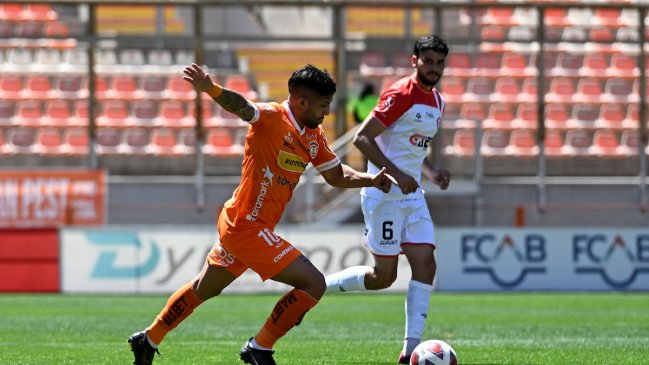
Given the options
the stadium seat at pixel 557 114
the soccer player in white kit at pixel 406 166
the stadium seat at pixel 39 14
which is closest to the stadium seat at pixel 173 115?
the stadium seat at pixel 39 14

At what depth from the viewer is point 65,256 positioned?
748 inches

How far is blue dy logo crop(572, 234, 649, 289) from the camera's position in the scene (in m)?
19.5

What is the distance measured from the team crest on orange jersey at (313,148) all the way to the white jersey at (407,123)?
68.8 inches

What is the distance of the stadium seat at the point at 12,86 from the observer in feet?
79.5

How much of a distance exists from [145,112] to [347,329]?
1283cm

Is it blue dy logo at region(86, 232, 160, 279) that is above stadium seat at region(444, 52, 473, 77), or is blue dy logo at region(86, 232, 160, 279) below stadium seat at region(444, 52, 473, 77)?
below

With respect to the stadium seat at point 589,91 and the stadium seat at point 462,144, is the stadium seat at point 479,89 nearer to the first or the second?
the stadium seat at point 589,91

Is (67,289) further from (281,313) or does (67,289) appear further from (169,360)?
(281,313)

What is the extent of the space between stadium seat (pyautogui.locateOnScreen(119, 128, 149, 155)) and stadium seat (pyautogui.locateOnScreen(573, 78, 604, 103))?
8174 millimetres

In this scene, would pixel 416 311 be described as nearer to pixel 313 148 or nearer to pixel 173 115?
pixel 313 148

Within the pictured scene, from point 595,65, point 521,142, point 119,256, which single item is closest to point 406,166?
point 119,256

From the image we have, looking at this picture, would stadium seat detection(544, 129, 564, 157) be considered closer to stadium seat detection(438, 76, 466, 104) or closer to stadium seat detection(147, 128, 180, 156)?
stadium seat detection(438, 76, 466, 104)

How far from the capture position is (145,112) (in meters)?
24.2

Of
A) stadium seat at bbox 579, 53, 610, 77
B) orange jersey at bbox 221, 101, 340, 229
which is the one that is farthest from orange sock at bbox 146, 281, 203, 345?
stadium seat at bbox 579, 53, 610, 77
